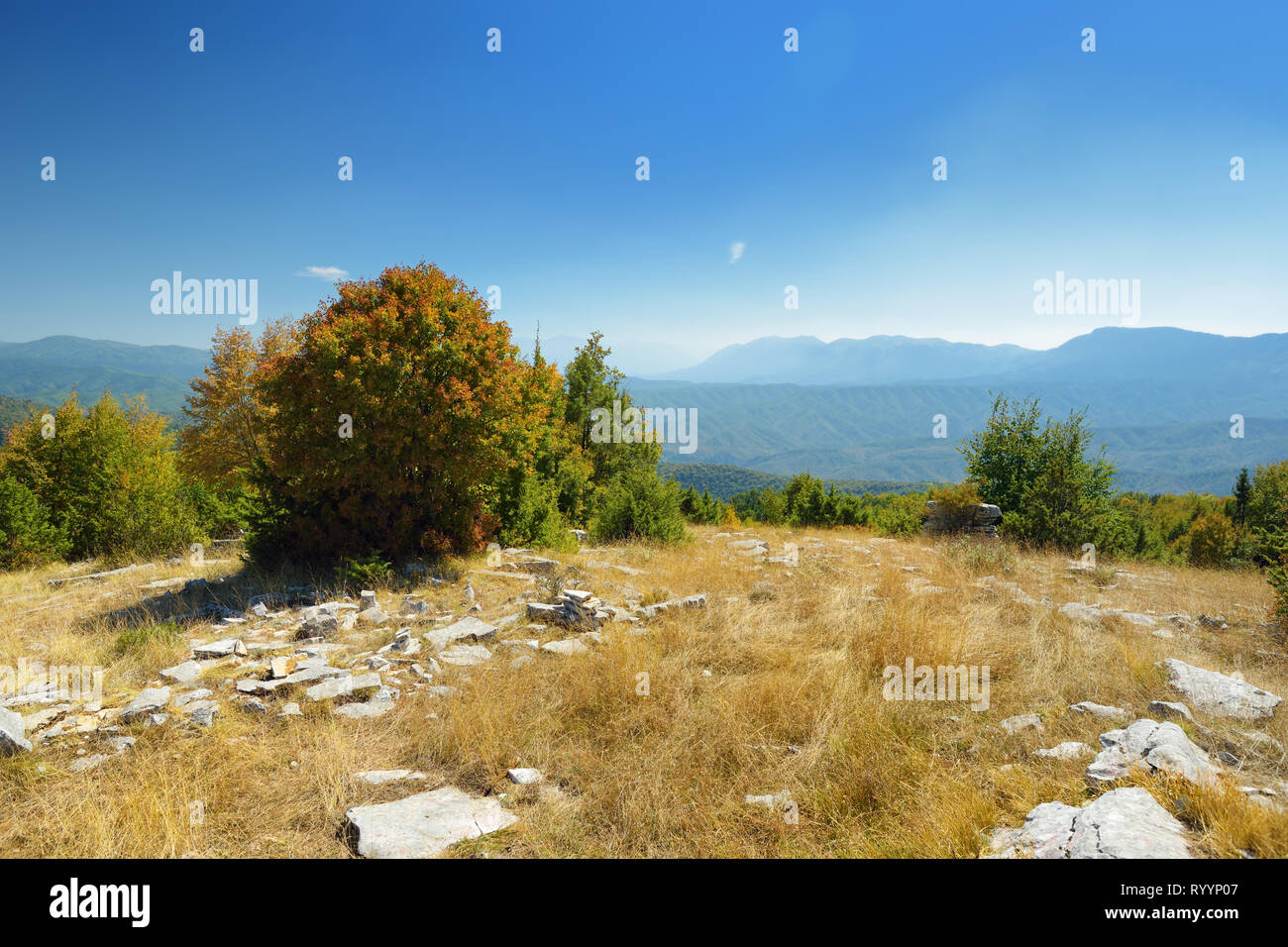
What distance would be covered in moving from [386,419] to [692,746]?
9004 millimetres

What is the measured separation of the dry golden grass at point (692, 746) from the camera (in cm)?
349

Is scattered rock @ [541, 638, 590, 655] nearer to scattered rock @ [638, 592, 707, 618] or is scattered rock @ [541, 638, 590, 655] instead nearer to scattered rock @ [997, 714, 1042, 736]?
scattered rock @ [638, 592, 707, 618]

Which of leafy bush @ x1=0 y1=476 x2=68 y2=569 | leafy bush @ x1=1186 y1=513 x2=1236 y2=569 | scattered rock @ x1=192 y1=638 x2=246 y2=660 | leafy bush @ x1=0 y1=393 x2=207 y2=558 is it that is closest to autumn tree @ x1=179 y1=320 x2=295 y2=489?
leafy bush @ x1=0 y1=393 x2=207 y2=558

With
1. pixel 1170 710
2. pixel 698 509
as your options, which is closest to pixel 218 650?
pixel 1170 710

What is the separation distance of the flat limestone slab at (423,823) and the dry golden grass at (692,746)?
5.9 inches

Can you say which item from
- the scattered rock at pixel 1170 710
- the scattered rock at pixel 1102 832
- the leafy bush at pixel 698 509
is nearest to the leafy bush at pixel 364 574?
the scattered rock at pixel 1102 832

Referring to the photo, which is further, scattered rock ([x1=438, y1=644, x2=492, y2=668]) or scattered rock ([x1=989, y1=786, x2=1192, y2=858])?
scattered rock ([x1=438, y1=644, x2=492, y2=668])

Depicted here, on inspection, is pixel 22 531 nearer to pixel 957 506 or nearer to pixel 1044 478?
pixel 957 506

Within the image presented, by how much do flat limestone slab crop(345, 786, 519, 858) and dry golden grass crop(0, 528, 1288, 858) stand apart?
150 millimetres

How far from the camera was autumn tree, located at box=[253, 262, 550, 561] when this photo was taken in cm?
1052

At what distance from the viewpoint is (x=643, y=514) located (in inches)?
650

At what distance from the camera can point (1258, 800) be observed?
3309 mm
